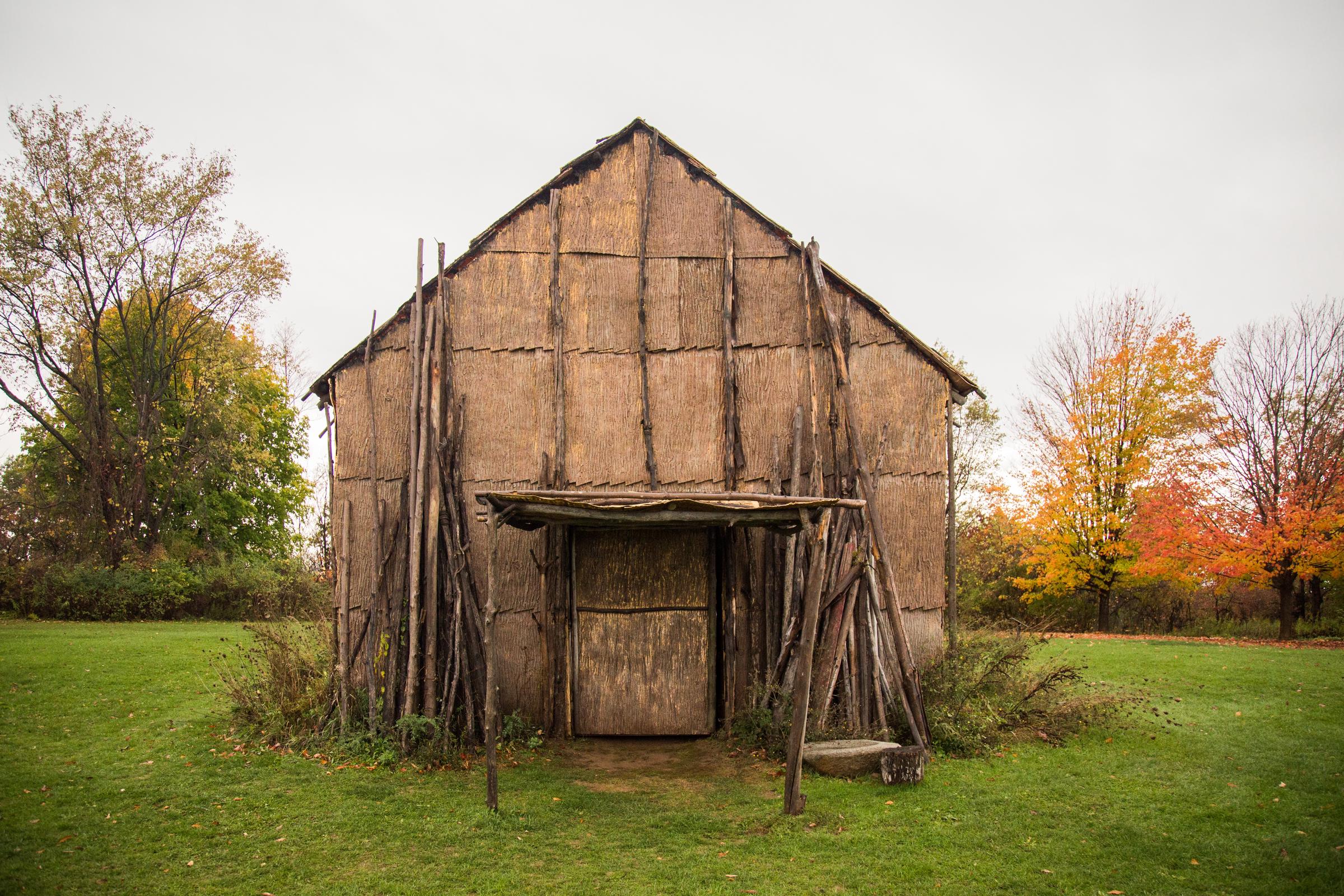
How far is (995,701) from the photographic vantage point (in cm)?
1073

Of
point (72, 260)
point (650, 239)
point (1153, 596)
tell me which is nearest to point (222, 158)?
point (72, 260)

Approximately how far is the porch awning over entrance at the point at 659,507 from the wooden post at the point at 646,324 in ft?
6.17

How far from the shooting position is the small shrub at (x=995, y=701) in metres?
9.82

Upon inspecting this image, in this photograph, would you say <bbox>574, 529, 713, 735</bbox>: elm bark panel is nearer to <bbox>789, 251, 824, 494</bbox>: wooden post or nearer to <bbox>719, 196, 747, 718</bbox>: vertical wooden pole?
<bbox>719, 196, 747, 718</bbox>: vertical wooden pole

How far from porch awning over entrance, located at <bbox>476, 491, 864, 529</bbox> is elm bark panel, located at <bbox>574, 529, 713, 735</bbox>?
1.82m

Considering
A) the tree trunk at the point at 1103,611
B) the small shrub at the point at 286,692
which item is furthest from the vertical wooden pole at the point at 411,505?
the tree trunk at the point at 1103,611

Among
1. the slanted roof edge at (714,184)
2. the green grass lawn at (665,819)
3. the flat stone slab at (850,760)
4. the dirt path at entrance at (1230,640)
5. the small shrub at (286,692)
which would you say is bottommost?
the dirt path at entrance at (1230,640)

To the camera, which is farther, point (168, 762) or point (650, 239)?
point (650, 239)

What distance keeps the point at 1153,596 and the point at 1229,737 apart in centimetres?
1820

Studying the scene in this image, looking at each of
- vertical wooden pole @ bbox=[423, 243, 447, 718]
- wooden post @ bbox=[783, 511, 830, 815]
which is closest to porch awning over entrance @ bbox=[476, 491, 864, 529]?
wooden post @ bbox=[783, 511, 830, 815]

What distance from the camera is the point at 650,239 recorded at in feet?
36.8

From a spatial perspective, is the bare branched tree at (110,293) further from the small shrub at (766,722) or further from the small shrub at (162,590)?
the small shrub at (766,722)

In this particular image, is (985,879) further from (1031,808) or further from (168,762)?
(168,762)

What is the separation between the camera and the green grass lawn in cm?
632
